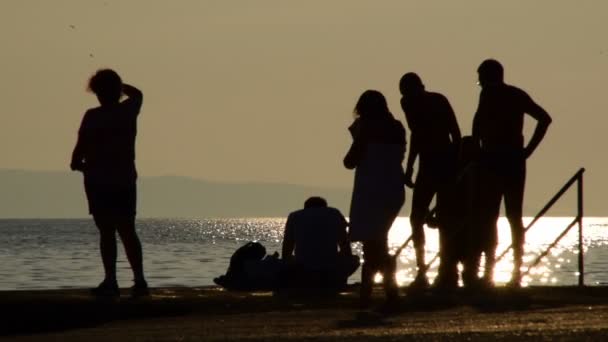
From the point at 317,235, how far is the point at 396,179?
256 centimetres

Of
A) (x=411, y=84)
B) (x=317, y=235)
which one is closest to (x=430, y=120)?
(x=411, y=84)

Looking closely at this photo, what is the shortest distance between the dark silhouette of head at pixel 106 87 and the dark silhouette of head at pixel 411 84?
7.90 feet

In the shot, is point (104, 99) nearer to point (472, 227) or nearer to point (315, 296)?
point (315, 296)

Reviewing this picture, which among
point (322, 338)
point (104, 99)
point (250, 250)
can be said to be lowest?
point (322, 338)

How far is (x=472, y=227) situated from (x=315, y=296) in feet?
4.80

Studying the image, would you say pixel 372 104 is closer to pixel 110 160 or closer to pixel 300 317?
pixel 300 317

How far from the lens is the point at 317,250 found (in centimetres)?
1425

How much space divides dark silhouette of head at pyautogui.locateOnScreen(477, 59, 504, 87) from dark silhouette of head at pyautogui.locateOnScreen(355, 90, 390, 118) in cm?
132

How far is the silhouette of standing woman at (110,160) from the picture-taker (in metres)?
12.5

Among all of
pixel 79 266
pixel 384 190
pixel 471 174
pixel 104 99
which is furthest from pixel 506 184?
pixel 79 266

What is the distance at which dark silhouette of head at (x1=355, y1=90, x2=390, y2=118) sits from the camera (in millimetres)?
11797

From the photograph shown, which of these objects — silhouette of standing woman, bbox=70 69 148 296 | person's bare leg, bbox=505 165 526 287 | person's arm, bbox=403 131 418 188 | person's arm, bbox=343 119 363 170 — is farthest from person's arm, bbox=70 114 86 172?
person's bare leg, bbox=505 165 526 287

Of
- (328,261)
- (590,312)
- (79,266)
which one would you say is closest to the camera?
(590,312)

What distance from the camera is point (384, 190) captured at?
11828 mm
